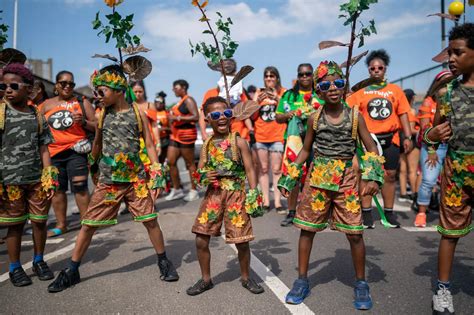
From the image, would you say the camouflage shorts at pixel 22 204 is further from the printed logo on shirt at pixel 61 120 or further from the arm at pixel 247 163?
the arm at pixel 247 163

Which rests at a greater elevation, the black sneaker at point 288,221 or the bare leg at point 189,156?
the bare leg at point 189,156

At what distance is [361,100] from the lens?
5.64 meters

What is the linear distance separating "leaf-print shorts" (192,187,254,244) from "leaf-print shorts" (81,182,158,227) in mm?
655

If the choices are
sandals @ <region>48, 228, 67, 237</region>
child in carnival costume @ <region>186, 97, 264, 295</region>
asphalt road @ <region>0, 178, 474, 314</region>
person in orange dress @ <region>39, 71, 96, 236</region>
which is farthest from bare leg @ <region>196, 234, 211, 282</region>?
sandals @ <region>48, 228, 67, 237</region>

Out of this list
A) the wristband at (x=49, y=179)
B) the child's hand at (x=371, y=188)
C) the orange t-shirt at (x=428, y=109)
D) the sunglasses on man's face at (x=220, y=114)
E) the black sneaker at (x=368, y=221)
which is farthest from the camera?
the black sneaker at (x=368, y=221)

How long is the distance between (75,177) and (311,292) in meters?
3.73

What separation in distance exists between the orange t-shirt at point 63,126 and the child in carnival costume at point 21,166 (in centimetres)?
146

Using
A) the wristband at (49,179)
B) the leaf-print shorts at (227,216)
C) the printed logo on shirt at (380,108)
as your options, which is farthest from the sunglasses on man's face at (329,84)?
the wristband at (49,179)

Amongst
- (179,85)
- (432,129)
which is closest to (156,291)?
(432,129)

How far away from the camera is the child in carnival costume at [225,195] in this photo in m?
3.53

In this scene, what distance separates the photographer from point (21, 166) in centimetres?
390

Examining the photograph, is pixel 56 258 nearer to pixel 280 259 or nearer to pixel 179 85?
pixel 280 259

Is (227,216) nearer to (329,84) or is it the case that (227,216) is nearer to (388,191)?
(329,84)

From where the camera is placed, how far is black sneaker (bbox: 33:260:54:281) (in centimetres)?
402
